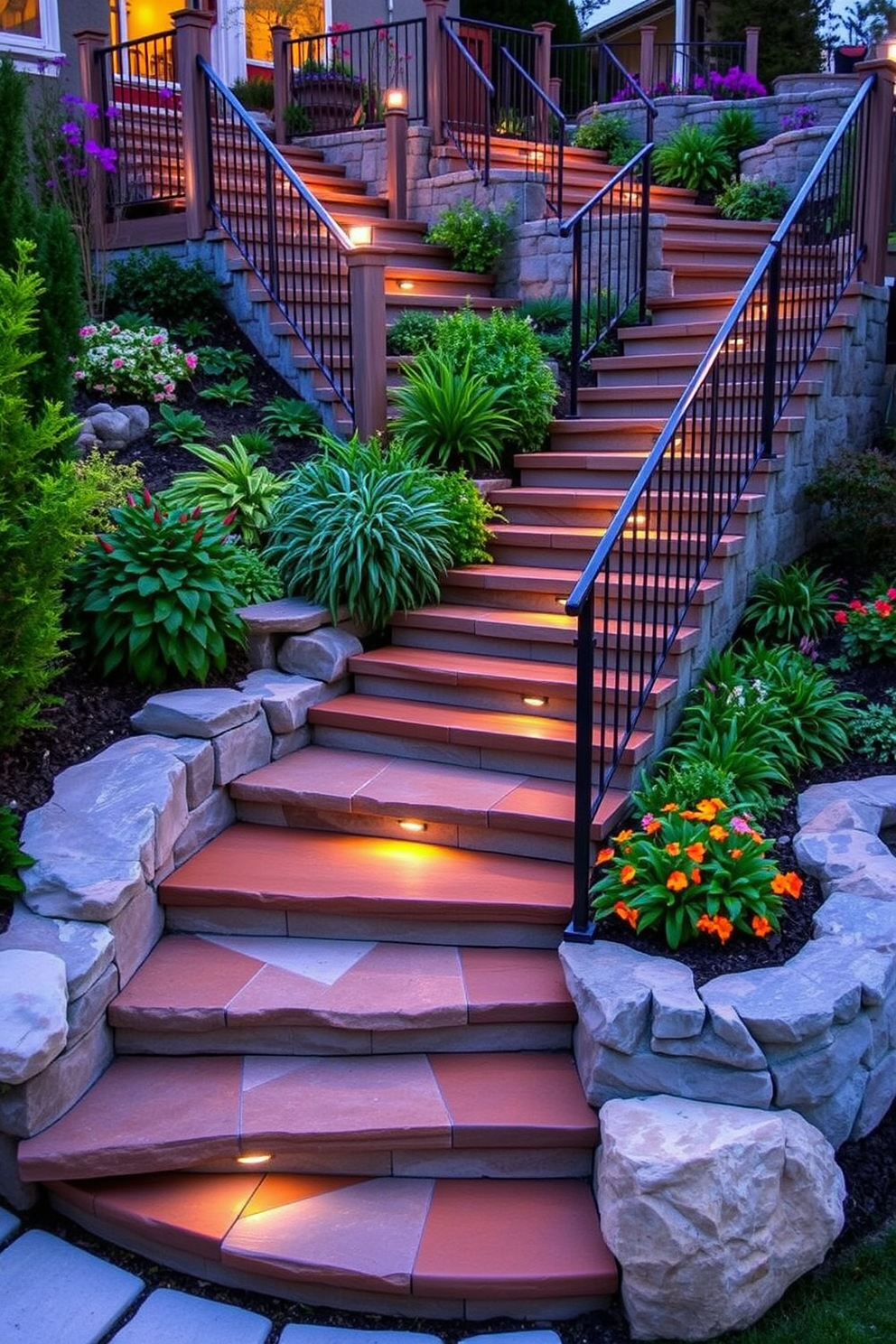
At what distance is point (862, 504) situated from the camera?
5.46 m

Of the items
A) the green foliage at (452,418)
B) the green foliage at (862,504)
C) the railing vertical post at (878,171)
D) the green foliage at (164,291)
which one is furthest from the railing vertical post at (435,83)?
the green foliage at (862,504)

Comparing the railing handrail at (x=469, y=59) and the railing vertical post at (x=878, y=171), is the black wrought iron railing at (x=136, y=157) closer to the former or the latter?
the railing handrail at (x=469, y=59)

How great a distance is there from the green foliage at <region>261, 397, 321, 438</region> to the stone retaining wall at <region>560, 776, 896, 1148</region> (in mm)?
3864

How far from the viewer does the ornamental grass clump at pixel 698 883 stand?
11.4 ft

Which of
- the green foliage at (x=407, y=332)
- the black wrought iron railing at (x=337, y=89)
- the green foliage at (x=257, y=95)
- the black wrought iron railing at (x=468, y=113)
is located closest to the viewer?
the green foliage at (x=407, y=332)

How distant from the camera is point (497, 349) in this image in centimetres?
640

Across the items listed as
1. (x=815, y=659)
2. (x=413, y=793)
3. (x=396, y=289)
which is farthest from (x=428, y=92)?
(x=413, y=793)

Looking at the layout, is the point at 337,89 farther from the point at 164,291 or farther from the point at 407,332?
the point at 407,332

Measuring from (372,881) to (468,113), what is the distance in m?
8.54

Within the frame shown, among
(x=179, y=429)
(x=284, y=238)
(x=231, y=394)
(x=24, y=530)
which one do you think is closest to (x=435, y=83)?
(x=284, y=238)

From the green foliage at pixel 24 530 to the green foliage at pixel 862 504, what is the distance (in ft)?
10.9

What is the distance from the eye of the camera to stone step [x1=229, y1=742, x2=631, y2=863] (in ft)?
13.5

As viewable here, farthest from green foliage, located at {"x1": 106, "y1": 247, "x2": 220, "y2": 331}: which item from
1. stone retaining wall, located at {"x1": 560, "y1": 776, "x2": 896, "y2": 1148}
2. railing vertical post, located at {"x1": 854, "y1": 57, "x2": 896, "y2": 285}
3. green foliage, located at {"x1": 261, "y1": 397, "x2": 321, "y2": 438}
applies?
stone retaining wall, located at {"x1": 560, "y1": 776, "x2": 896, "y2": 1148}

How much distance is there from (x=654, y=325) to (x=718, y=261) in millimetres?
1378
